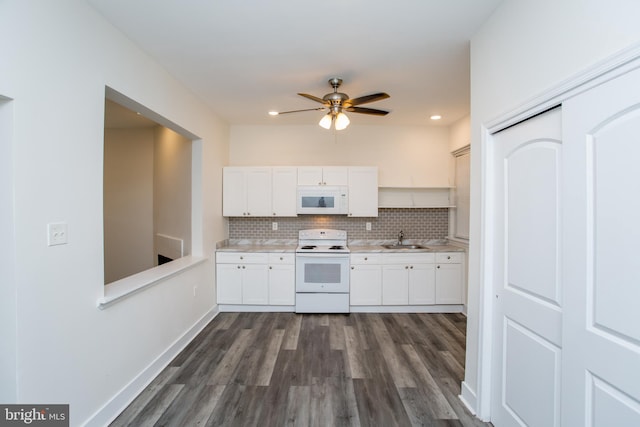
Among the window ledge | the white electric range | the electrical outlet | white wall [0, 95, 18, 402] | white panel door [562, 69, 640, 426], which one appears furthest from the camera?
the white electric range

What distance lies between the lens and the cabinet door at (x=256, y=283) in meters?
3.81

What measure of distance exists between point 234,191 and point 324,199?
4.33ft

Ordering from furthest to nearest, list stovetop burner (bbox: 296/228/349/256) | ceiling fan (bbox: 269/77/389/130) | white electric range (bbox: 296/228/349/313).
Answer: stovetop burner (bbox: 296/228/349/256) < white electric range (bbox: 296/228/349/313) < ceiling fan (bbox: 269/77/389/130)

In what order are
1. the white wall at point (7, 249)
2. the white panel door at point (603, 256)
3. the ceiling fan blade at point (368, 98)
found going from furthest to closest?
the ceiling fan blade at point (368, 98) → the white wall at point (7, 249) → the white panel door at point (603, 256)

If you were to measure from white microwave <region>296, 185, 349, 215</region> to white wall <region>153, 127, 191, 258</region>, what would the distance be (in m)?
1.52

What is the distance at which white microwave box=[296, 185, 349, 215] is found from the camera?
398 cm

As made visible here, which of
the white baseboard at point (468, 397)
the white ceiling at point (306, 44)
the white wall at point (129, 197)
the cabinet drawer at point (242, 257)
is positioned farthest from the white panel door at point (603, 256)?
the white wall at point (129, 197)

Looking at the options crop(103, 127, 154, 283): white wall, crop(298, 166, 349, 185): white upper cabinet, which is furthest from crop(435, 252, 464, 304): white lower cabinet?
crop(103, 127, 154, 283): white wall

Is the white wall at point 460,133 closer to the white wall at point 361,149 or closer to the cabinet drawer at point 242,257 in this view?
the white wall at point 361,149

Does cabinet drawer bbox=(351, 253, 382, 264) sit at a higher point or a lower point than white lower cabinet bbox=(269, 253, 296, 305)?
higher

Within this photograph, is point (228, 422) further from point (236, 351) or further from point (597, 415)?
point (597, 415)

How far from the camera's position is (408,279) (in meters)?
3.80

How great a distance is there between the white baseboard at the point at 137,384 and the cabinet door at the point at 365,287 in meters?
2.01

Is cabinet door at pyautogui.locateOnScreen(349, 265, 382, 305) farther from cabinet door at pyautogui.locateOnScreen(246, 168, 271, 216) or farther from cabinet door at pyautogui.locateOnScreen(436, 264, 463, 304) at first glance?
cabinet door at pyautogui.locateOnScreen(246, 168, 271, 216)
